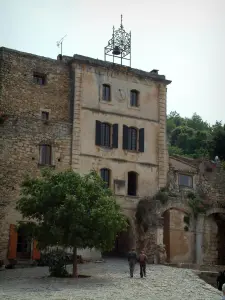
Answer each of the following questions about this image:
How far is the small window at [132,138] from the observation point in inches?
1419

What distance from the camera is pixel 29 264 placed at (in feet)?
98.1

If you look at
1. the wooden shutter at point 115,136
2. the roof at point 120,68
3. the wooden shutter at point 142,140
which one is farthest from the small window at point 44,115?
the wooden shutter at point 142,140

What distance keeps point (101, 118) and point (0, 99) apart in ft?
21.1

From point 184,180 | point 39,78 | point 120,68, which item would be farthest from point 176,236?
point 39,78

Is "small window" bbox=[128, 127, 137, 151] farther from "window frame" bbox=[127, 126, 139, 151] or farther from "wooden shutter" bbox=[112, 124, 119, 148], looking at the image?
"wooden shutter" bbox=[112, 124, 119, 148]

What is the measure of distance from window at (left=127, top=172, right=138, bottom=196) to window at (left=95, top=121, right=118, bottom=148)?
2.15 meters

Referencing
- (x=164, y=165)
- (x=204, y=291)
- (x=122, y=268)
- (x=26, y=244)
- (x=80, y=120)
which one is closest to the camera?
(x=204, y=291)

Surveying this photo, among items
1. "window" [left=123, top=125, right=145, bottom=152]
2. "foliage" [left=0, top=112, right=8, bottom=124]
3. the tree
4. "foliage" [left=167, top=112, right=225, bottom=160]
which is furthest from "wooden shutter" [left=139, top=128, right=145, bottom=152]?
"foliage" [left=167, top=112, right=225, bottom=160]

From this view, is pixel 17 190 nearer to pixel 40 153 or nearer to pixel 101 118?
pixel 40 153

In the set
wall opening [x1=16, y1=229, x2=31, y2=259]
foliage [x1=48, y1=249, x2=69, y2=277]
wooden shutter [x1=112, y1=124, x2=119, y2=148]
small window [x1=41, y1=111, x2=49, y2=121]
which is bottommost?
foliage [x1=48, y1=249, x2=69, y2=277]

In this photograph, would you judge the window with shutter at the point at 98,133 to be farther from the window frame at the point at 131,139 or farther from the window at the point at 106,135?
the window frame at the point at 131,139

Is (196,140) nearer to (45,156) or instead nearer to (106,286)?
(45,156)

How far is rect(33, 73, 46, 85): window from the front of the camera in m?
34.5

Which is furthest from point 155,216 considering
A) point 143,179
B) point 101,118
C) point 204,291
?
point 204,291
